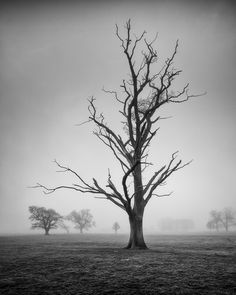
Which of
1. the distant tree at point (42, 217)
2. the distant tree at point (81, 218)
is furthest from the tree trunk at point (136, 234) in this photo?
the distant tree at point (81, 218)

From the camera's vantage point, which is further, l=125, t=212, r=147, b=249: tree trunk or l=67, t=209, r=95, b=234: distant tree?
l=67, t=209, r=95, b=234: distant tree

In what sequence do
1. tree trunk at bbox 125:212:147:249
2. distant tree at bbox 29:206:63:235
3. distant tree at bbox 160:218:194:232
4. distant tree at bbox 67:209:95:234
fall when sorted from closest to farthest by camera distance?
tree trunk at bbox 125:212:147:249, distant tree at bbox 29:206:63:235, distant tree at bbox 67:209:95:234, distant tree at bbox 160:218:194:232

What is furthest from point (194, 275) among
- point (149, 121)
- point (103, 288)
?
point (149, 121)

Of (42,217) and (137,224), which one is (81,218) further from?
(137,224)

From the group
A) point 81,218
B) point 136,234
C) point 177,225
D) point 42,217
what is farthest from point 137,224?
point 177,225

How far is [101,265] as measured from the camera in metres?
6.48

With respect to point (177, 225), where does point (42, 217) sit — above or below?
above

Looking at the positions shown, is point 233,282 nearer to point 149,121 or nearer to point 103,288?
point 103,288

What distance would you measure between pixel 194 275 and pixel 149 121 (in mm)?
9991

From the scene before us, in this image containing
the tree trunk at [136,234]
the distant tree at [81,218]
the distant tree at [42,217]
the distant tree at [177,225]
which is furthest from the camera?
the distant tree at [177,225]

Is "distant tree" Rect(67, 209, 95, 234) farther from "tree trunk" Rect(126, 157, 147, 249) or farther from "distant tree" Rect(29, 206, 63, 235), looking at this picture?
"tree trunk" Rect(126, 157, 147, 249)

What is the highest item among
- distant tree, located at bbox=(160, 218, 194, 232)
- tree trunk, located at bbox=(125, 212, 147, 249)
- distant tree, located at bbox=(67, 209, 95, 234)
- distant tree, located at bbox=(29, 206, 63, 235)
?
tree trunk, located at bbox=(125, 212, 147, 249)

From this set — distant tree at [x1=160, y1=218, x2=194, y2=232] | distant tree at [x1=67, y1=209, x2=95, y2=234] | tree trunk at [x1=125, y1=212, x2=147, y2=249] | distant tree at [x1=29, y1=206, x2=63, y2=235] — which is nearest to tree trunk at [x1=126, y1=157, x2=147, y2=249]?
tree trunk at [x1=125, y1=212, x2=147, y2=249]

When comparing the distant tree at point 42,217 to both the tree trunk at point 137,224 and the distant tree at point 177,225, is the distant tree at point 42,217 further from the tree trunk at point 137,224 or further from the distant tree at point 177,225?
the distant tree at point 177,225
